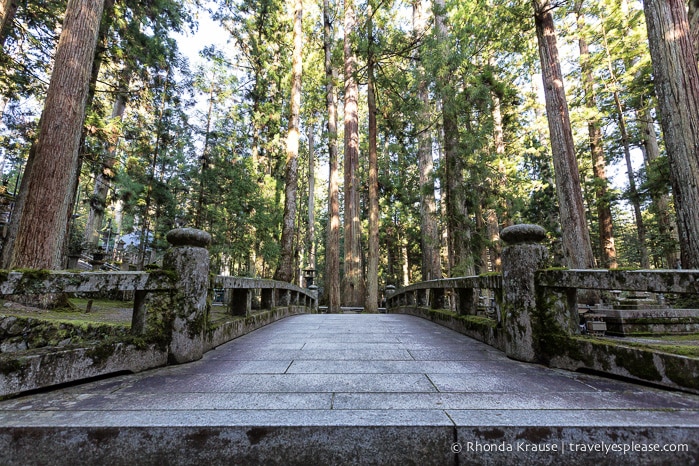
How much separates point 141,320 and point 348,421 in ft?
7.43

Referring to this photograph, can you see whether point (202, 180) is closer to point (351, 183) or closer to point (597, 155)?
point (351, 183)

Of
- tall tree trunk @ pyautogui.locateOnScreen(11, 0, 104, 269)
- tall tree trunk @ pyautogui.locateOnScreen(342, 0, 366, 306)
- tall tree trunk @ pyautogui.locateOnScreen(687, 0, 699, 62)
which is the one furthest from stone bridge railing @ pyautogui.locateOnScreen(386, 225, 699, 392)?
tall tree trunk @ pyautogui.locateOnScreen(342, 0, 366, 306)

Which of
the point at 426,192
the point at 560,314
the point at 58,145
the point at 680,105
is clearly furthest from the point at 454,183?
the point at 58,145

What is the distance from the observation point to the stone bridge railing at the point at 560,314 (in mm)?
2102

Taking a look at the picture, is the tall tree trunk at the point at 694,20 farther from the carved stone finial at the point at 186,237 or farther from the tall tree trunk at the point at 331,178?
the tall tree trunk at the point at 331,178

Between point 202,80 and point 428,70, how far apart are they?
724 inches

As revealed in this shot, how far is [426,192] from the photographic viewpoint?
1023 cm

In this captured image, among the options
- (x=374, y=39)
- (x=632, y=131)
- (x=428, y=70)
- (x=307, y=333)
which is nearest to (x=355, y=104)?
(x=374, y=39)

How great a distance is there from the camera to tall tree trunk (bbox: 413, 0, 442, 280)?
36.4 ft

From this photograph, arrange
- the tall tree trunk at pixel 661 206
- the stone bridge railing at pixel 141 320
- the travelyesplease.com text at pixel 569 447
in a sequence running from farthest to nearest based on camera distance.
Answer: the tall tree trunk at pixel 661 206
the stone bridge railing at pixel 141 320
the travelyesplease.com text at pixel 569 447

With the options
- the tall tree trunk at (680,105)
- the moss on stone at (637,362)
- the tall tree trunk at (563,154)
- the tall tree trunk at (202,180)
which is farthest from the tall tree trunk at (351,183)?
the moss on stone at (637,362)

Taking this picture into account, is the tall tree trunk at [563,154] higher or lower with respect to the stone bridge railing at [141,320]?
higher

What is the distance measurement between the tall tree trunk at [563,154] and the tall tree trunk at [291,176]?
7.89 m

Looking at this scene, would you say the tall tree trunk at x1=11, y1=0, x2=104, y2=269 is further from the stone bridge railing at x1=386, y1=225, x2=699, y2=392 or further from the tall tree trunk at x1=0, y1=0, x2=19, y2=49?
the stone bridge railing at x1=386, y1=225, x2=699, y2=392
